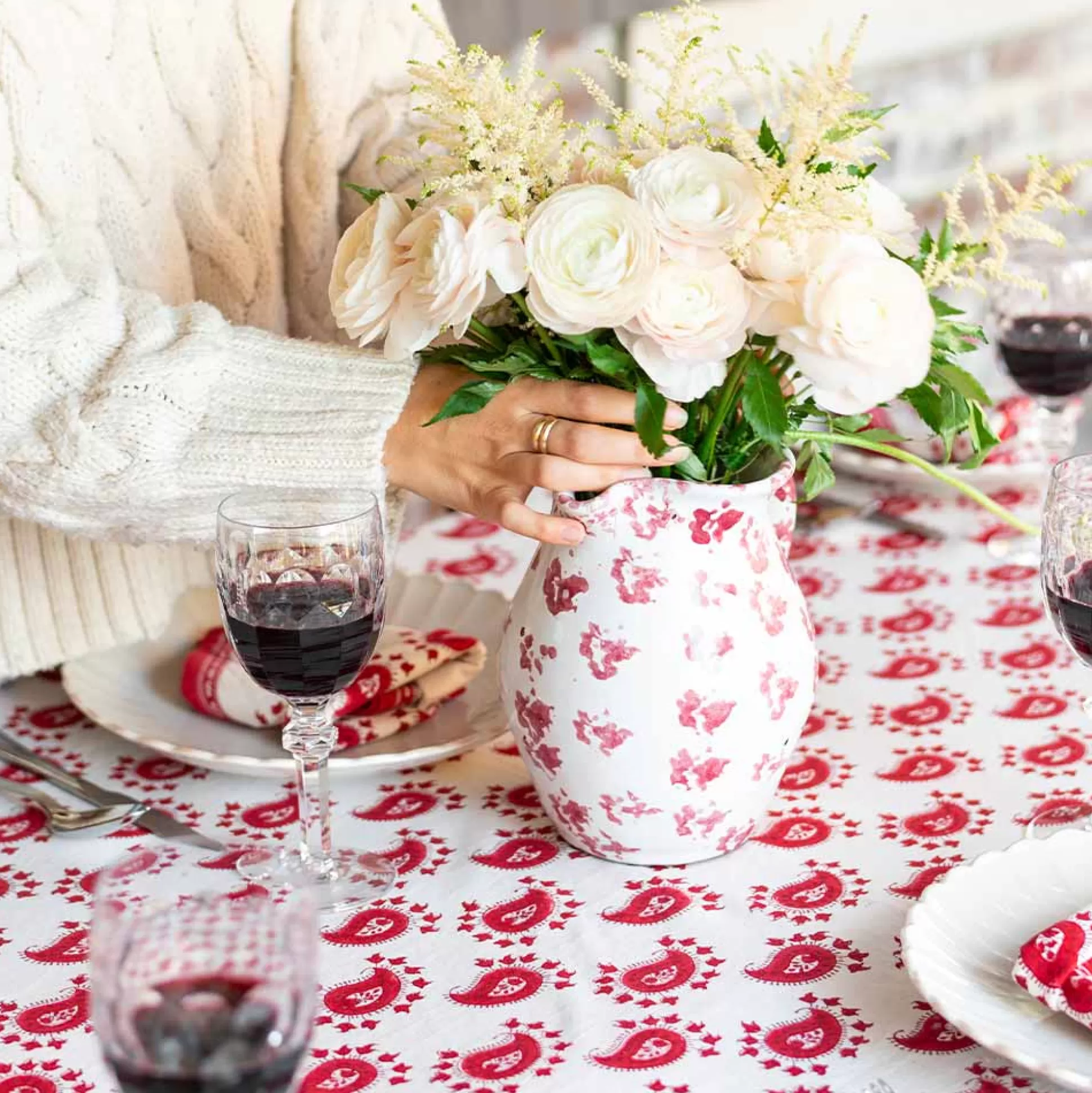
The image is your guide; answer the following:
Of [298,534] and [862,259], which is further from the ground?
[862,259]

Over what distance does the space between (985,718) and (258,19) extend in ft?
2.77

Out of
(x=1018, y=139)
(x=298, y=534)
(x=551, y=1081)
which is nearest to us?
(x=551, y=1081)

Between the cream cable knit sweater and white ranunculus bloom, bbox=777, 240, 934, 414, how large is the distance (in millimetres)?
298

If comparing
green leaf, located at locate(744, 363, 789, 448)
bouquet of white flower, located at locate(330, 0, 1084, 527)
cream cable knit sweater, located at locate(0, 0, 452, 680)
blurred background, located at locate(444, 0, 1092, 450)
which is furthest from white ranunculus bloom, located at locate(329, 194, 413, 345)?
blurred background, located at locate(444, 0, 1092, 450)

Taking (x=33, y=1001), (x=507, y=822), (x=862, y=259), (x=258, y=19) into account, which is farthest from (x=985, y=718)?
(x=258, y=19)

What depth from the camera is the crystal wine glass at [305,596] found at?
88cm

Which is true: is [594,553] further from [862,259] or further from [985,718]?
[985,718]

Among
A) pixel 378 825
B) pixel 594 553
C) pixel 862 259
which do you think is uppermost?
pixel 862 259

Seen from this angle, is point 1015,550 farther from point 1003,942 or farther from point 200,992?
point 200,992

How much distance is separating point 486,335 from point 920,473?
2.61ft

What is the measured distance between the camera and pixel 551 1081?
2.45ft

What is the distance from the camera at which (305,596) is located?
2.88 feet

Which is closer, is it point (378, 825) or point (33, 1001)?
point (33, 1001)

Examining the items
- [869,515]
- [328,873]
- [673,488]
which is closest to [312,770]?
[328,873]
